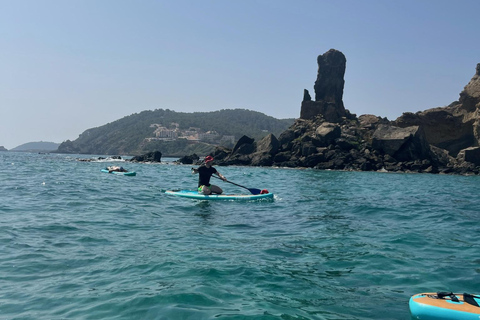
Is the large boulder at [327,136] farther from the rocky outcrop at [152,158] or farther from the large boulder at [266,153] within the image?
the rocky outcrop at [152,158]

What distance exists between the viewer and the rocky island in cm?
6450

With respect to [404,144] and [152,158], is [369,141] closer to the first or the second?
[404,144]

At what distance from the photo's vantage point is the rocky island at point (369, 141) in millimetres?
64500

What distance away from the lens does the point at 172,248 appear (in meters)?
8.80

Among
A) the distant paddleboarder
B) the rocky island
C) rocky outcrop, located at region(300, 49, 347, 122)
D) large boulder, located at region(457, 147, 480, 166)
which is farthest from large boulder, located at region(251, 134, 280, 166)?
the distant paddleboarder

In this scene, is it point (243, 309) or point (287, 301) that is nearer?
point (243, 309)

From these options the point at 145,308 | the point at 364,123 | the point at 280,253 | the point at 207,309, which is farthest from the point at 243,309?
the point at 364,123

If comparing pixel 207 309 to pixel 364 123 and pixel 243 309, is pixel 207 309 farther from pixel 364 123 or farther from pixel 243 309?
pixel 364 123

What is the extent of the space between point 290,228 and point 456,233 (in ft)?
15.4

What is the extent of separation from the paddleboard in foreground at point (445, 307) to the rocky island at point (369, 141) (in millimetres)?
59227

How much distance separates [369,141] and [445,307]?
74314 millimetres

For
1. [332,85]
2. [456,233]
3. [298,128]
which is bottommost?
[456,233]

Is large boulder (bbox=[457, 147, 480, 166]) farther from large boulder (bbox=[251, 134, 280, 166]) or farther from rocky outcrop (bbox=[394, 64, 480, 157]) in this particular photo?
large boulder (bbox=[251, 134, 280, 166])

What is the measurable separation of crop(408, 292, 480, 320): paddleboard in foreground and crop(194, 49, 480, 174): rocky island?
2332 inches
